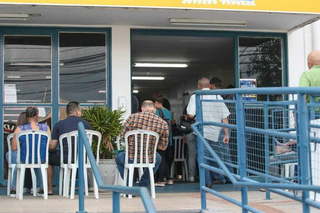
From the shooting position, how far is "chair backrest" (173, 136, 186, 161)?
36.0 ft

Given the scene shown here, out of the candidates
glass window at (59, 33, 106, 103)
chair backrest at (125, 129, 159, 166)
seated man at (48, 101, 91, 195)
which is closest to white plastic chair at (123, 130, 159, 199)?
chair backrest at (125, 129, 159, 166)

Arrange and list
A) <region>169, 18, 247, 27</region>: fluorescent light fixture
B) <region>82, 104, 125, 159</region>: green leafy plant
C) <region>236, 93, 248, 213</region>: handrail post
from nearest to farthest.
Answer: <region>236, 93, 248, 213</region>: handrail post, <region>82, 104, 125, 159</region>: green leafy plant, <region>169, 18, 247, 27</region>: fluorescent light fixture

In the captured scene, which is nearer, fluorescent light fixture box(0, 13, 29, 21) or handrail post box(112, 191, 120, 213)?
handrail post box(112, 191, 120, 213)

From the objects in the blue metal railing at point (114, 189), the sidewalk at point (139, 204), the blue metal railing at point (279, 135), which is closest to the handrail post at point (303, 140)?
the blue metal railing at point (279, 135)

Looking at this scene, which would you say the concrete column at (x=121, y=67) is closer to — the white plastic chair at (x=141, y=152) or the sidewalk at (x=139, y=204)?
the white plastic chair at (x=141, y=152)

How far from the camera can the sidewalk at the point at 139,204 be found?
6.59 metres

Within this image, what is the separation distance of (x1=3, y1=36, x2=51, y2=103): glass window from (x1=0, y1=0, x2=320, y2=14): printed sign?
152 cm

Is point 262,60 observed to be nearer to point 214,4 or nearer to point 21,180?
point 214,4

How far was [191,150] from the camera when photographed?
10.0 m

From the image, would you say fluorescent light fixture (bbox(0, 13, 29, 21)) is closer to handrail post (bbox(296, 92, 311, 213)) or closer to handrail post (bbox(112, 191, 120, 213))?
handrail post (bbox(112, 191, 120, 213))

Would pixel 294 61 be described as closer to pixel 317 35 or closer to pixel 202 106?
pixel 317 35

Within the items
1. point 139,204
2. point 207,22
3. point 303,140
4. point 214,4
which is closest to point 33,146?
point 139,204

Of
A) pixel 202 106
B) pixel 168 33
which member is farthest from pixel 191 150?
pixel 202 106

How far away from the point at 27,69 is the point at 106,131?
175 centimetres
